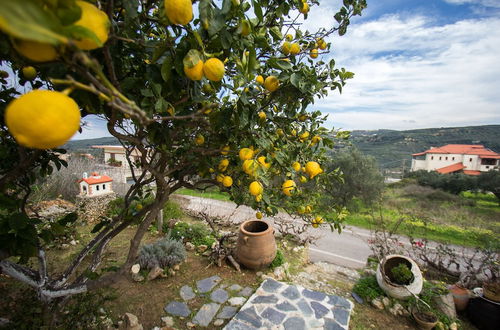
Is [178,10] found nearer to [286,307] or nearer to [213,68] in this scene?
[213,68]

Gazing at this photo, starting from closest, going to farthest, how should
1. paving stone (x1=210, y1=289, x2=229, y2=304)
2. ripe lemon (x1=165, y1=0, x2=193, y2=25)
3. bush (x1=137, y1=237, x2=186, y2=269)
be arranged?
ripe lemon (x1=165, y1=0, x2=193, y2=25), paving stone (x1=210, y1=289, x2=229, y2=304), bush (x1=137, y1=237, x2=186, y2=269)

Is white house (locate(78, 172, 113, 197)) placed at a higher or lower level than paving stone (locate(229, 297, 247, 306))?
higher

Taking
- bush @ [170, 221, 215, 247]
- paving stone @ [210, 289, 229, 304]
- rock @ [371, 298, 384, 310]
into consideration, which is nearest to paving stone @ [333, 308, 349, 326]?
rock @ [371, 298, 384, 310]

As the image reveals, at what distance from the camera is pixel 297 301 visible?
2852mm

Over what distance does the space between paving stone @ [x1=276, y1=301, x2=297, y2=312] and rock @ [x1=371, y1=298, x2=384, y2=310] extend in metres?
1.10

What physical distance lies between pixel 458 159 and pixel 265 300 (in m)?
32.8

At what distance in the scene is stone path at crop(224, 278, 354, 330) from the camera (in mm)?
2484

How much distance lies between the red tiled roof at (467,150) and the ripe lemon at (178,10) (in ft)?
109

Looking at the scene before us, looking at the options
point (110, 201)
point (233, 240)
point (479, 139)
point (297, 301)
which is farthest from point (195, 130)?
point (479, 139)

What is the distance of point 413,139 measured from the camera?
1264 inches

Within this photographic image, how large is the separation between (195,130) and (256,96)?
21.0 inches

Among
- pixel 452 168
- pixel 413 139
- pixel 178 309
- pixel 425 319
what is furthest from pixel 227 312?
pixel 413 139

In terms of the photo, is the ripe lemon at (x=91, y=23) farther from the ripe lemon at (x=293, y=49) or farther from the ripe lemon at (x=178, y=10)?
the ripe lemon at (x=293, y=49)

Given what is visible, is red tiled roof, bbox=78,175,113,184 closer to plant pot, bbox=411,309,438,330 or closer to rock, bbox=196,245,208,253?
rock, bbox=196,245,208,253
